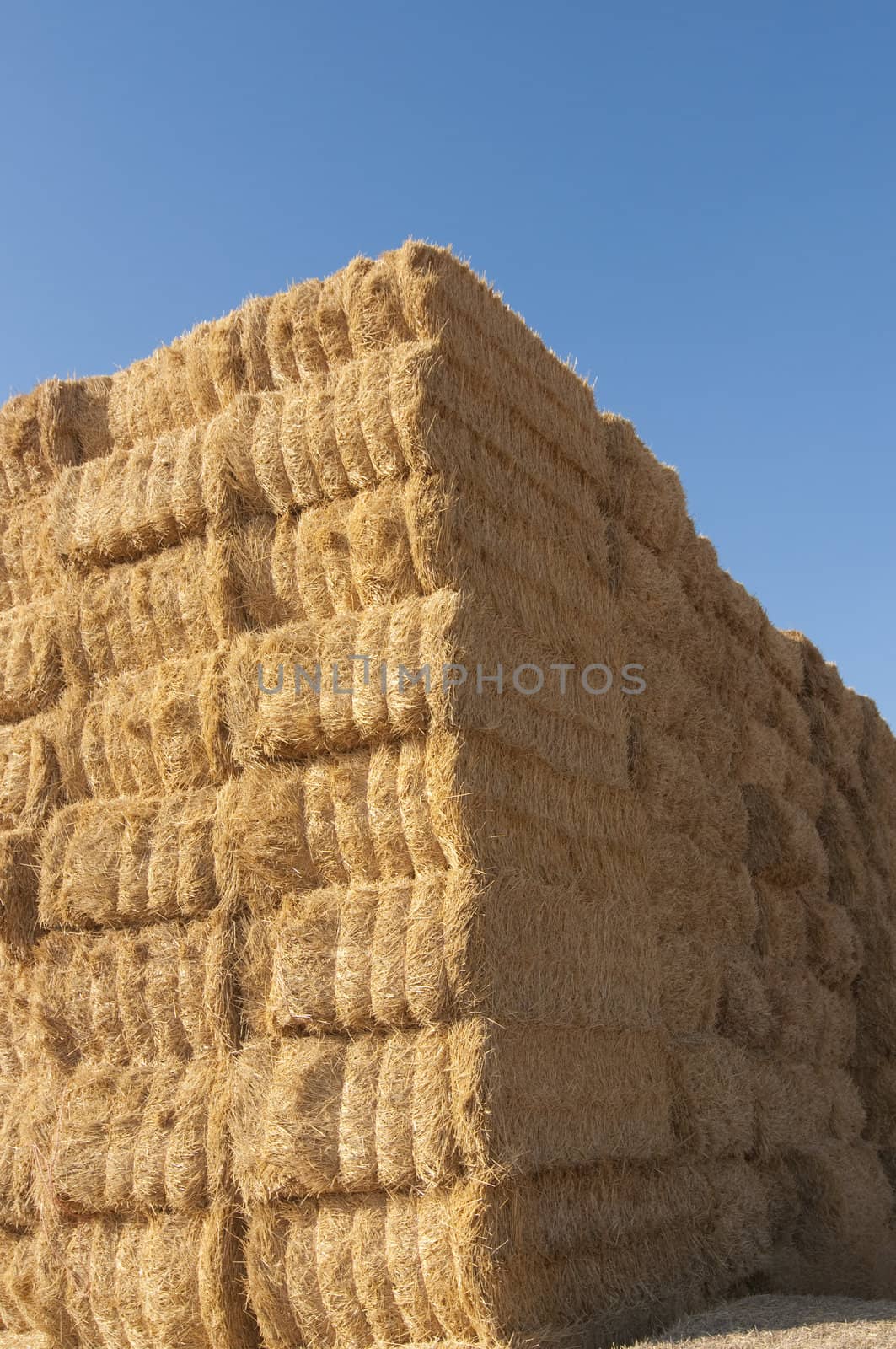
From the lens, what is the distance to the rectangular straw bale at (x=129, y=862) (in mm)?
6352

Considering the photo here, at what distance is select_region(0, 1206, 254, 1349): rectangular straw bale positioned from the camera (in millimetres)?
5781

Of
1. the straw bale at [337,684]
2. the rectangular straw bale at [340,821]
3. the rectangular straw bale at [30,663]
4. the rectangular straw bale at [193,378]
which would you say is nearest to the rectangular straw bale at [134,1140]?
the rectangular straw bale at [340,821]

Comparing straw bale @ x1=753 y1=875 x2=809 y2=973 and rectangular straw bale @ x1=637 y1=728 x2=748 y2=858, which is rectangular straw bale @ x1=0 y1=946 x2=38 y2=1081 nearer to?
rectangular straw bale @ x1=637 y1=728 x2=748 y2=858

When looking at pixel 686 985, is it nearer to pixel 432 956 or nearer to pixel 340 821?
pixel 432 956

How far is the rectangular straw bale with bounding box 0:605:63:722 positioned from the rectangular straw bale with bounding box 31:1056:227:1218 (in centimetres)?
211

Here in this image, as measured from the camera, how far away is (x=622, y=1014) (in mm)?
6254

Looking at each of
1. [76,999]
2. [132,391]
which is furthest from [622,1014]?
[132,391]

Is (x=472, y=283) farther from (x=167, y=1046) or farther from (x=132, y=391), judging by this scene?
(x=167, y=1046)

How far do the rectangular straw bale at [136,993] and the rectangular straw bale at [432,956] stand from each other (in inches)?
6.9

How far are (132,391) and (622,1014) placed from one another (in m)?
4.50

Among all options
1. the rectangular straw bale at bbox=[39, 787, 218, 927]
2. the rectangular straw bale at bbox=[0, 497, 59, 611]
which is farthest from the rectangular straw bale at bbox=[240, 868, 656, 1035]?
the rectangular straw bale at bbox=[0, 497, 59, 611]

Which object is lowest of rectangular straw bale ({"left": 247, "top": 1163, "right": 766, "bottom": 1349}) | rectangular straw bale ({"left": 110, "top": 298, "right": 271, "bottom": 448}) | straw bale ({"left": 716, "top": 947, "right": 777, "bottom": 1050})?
rectangular straw bale ({"left": 247, "top": 1163, "right": 766, "bottom": 1349})

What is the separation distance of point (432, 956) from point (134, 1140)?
1885 mm

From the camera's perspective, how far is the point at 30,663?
24.2 feet
